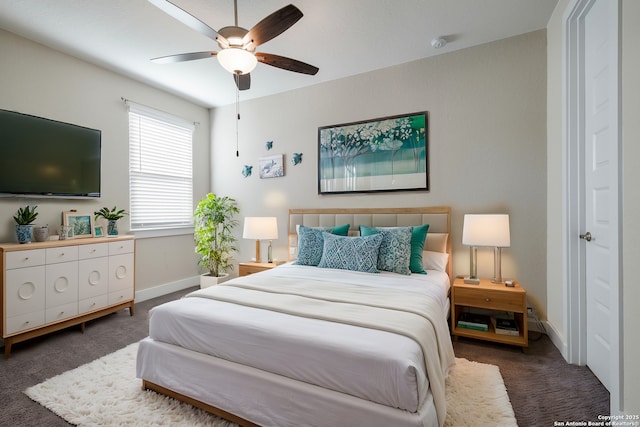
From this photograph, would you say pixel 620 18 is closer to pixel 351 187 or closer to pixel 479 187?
pixel 479 187

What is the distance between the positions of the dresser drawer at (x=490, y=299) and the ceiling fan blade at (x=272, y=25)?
8.02 ft

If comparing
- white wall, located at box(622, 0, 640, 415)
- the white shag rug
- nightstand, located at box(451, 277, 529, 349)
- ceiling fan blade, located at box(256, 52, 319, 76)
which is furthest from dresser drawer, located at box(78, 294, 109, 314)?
white wall, located at box(622, 0, 640, 415)

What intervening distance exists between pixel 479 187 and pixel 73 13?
397cm

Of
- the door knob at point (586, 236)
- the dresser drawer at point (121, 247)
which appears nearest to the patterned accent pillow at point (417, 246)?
the door knob at point (586, 236)

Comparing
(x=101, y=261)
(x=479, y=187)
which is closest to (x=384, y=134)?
(x=479, y=187)

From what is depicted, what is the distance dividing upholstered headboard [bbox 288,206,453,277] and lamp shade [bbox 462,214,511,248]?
0.40 meters

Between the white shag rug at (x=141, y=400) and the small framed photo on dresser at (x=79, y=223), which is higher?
the small framed photo on dresser at (x=79, y=223)

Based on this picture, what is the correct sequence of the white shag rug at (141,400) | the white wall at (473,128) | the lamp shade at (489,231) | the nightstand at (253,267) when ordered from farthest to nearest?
the nightstand at (253,267), the white wall at (473,128), the lamp shade at (489,231), the white shag rug at (141,400)

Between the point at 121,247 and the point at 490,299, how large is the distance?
372 centimetres

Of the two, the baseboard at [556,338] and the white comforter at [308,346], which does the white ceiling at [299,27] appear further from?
the baseboard at [556,338]

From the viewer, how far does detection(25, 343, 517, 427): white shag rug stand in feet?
5.32

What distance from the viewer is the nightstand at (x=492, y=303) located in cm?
239

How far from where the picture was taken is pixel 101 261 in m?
3.02

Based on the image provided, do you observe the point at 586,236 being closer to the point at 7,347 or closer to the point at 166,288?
the point at 7,347
